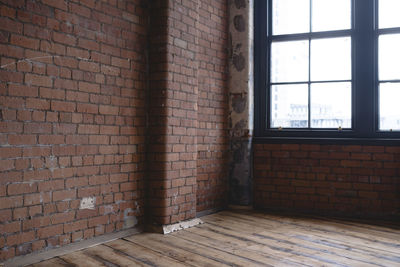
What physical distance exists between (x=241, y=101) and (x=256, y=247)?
1.91 m

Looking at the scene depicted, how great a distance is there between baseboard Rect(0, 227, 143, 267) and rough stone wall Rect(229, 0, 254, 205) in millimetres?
1480

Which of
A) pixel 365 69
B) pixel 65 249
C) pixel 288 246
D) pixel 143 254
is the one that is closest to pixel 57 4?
pixel 65 249

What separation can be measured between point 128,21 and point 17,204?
1.67m

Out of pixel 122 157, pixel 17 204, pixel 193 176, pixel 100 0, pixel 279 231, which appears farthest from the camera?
pixel 193 176

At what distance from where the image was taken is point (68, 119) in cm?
269

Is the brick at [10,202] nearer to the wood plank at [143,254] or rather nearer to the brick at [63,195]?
the brick at [63,195]

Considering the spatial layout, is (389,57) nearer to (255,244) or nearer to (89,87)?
(255,244)

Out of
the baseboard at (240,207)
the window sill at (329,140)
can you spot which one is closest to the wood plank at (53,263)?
the baseboard at (240,207)

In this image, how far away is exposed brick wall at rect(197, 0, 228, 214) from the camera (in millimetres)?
3992

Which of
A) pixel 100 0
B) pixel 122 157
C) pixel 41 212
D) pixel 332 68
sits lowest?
pixel 41 212

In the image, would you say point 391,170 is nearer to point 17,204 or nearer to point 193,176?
point 193,176

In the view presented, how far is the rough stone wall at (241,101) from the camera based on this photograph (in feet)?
14.2

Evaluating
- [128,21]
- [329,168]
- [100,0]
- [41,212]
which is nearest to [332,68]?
[329,168]

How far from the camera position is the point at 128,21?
3.16 m
